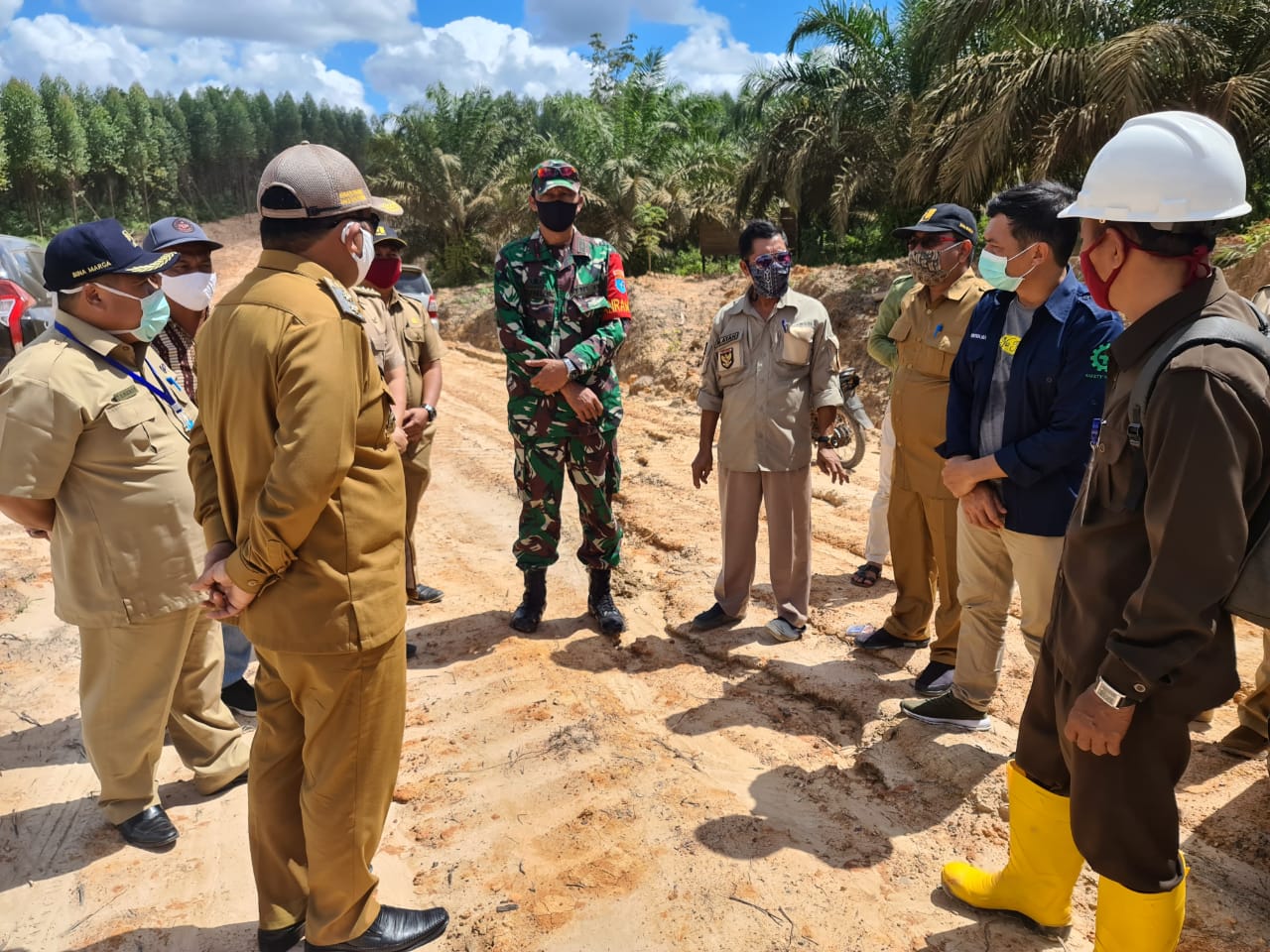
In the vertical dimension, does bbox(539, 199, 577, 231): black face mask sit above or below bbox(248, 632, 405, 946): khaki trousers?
above

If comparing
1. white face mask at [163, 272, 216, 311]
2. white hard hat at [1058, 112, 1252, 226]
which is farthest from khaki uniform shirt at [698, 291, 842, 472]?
white face mask at [163, 272, 216, 311]

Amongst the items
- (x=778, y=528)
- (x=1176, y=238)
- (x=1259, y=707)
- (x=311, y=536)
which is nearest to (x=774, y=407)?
(x=778, y=528)

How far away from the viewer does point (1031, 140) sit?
10898 mm

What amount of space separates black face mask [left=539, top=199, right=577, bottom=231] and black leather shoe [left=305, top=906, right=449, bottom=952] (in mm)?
3107

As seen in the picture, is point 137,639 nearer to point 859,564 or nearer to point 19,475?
point 19,475

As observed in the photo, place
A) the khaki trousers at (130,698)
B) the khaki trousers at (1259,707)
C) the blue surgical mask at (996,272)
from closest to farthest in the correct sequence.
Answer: the khaki trousers at (130,698)
the blue surgical mask at (996,272)
the khaki trousers at (1259,707)

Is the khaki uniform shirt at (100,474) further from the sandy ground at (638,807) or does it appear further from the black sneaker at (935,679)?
the black sneaker at (935,679)

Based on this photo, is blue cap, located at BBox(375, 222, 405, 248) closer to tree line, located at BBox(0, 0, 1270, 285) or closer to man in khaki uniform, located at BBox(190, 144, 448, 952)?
man in khaki uniform, located at BBox(190, 144, 448, 952)

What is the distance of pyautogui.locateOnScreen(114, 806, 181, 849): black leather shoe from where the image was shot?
3.12m

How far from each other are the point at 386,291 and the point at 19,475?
2.27m

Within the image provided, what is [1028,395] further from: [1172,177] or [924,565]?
[924,565]

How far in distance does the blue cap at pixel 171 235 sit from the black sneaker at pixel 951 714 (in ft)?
12.0

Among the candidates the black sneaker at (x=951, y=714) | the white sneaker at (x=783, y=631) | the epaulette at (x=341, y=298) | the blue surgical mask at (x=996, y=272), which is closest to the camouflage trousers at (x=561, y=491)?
the white sneaker at (x=783, y=631)

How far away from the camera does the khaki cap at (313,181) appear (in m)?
2.13
